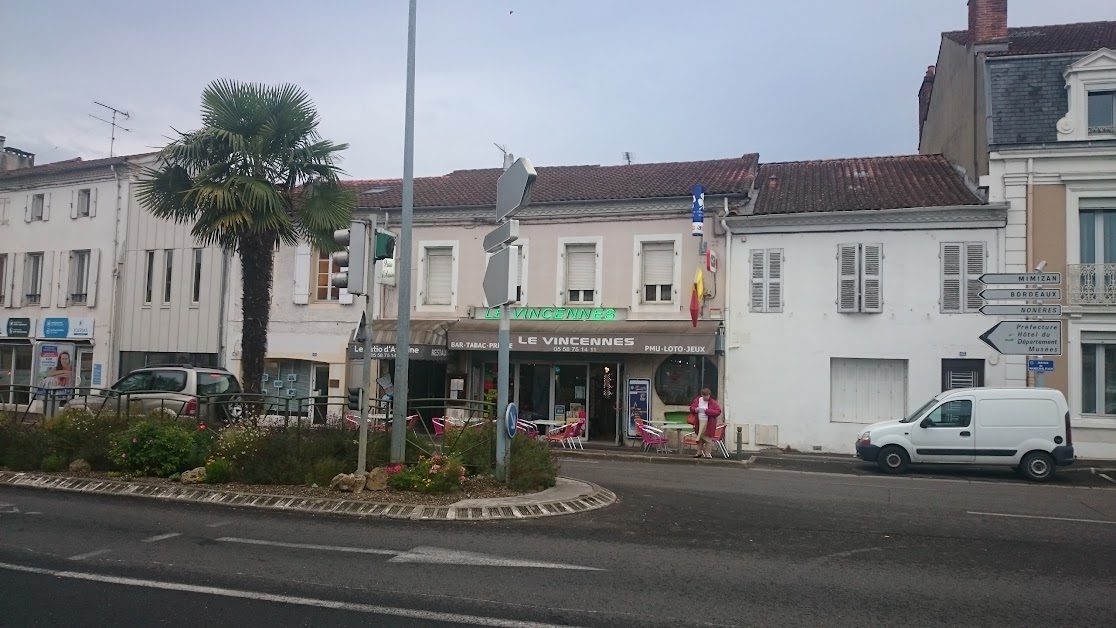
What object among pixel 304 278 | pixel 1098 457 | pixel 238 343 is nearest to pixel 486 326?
pixel 304 278

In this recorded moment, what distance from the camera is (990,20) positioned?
2052cm

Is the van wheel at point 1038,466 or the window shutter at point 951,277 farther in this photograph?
the window shutter at point 951,277

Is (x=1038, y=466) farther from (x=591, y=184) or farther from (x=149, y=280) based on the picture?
(x=149, y=280)

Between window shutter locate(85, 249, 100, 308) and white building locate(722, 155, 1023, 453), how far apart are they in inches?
817

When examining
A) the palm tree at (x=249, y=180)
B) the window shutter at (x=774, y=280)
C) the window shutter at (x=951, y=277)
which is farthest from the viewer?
the window shutter at (x=774, y=280)

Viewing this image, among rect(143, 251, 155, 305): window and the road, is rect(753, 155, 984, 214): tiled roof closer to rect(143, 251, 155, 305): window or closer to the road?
the road

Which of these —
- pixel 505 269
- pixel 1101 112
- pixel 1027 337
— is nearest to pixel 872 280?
pixel 1027 337

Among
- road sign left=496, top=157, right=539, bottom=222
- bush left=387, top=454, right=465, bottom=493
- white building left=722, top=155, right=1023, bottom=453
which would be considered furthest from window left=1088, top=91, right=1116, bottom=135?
bush left=387, top=454, right=465, bottom=493

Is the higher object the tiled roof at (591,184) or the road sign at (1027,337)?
the tiled roof at (591,184)

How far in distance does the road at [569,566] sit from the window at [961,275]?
8632 mm

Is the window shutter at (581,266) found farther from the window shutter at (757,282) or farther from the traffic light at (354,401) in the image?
the traffic light at (354,401)

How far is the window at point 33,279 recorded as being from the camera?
2912cm

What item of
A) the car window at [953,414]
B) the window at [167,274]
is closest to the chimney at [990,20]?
the car window at [953,414]

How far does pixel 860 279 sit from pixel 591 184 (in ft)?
25.6
